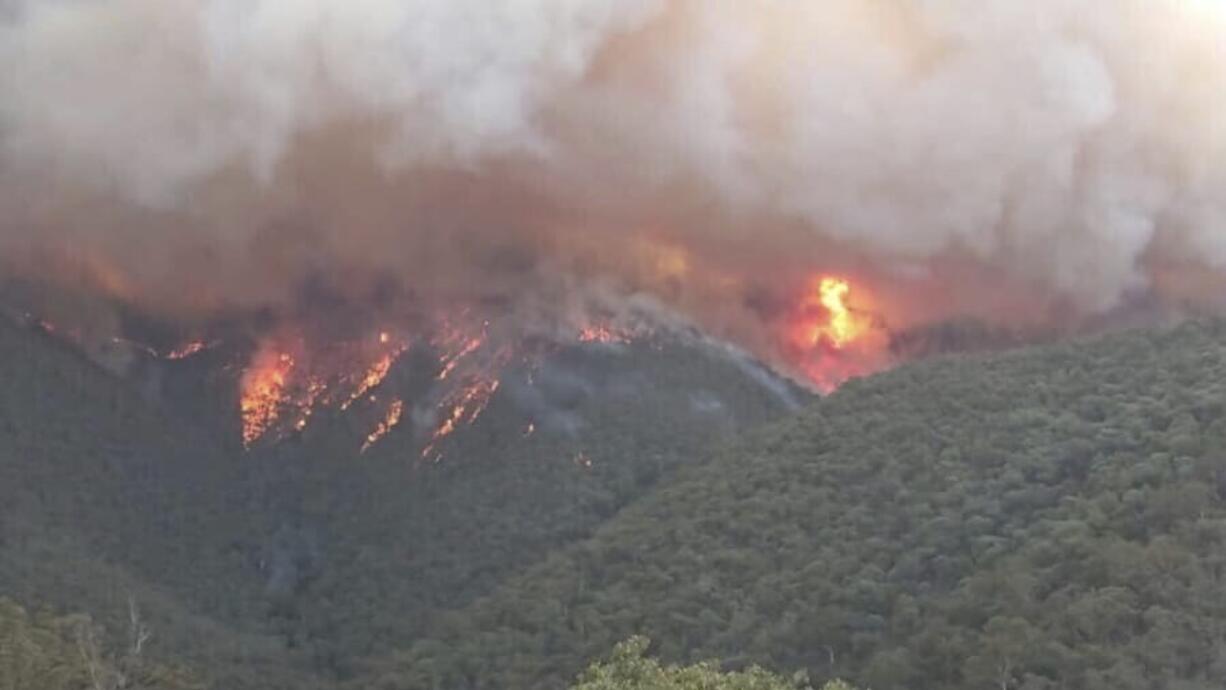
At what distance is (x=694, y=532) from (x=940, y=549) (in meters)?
19.2

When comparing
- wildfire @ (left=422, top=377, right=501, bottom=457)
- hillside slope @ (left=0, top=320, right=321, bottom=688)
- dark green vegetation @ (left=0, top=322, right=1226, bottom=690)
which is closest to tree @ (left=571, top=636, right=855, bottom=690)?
dark green vegetation @ (left=0, top=322, right=1226, bottom=690)

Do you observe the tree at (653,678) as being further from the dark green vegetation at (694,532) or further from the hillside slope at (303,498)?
the hillside slope at (303,498)

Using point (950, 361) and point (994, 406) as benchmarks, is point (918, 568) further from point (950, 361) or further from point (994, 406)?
point (950, 361)

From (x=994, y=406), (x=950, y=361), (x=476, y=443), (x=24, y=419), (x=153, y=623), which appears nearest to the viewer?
(x=994, y=406)

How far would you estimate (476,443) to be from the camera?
14600cm

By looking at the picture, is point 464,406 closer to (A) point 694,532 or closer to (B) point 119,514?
(B) point 119,514

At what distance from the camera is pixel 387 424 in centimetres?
16500

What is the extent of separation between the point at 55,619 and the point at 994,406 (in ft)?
172

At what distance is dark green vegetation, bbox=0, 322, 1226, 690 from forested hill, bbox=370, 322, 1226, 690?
175 millimetres

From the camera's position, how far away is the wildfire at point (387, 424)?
535 ft

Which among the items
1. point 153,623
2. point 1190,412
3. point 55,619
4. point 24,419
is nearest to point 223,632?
point 153,623

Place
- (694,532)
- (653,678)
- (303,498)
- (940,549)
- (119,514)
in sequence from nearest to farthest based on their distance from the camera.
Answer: (653,678), (940,549), (694,532), (119,514), (303,498)

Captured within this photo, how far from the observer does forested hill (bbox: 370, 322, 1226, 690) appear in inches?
2109

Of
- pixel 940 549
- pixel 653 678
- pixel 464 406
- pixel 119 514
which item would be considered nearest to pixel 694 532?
pixel 940 549
